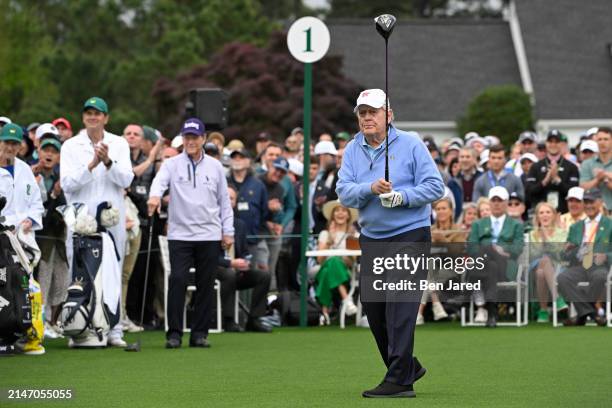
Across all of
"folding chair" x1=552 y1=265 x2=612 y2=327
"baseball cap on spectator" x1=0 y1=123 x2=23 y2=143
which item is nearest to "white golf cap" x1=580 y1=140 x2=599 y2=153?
"folding chair" x1=552 y1=265 x2=612 y2=327

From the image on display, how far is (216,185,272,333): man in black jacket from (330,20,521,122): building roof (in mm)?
37886

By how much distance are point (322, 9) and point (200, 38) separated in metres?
14.7

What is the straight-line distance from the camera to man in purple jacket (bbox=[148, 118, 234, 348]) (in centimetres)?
1390

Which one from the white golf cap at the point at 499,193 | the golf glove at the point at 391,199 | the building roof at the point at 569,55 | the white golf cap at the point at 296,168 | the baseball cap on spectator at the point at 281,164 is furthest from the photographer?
the building roof at the point at 569,55

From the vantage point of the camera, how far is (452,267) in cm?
1105

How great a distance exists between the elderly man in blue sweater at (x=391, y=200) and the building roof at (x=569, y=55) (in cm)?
4315

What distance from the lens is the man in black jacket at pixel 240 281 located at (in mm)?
16781

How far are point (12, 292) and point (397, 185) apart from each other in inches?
151

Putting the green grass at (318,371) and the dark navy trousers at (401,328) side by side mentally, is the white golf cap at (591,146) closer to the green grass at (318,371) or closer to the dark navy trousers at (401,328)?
the green grass at (318,371)

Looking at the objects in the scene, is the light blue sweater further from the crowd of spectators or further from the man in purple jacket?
the crowd of spectators

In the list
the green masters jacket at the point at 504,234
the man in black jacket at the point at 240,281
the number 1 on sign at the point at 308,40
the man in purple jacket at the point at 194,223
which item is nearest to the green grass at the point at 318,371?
the man in purple jacket at the point at 194,223

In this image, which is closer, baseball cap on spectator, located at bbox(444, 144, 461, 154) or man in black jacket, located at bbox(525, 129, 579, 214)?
man in black jacket, located at bbox(525, 129, 579, 214)

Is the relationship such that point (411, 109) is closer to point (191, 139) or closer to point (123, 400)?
point (191, 139)

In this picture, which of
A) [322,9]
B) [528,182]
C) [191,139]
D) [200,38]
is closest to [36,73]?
[200,38]
